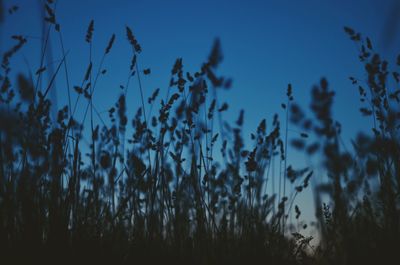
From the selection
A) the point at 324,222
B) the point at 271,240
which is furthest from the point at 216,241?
the point at 324,222

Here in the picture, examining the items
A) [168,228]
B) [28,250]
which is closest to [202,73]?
[168,228]

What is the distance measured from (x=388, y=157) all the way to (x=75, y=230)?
1649mm

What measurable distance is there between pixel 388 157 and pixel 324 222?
498 millimetres

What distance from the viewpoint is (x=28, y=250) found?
160 centimetres

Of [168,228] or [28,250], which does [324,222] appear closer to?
[168,228]

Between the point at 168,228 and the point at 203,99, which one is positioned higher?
the point at 203,99

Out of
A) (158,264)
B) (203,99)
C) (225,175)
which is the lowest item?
(158,264)

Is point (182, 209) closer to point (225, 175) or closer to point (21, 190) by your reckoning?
point (225, 175)

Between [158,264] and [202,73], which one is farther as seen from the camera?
[202,73]

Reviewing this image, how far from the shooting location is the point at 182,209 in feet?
8.84

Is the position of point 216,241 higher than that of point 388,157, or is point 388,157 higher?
point 388,157

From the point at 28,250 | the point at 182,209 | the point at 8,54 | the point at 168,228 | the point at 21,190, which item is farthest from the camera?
the point at 182,209

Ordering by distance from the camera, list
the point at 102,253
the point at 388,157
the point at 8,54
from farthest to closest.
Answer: the point at 8,54 → the point at 388,157 → the point at 102,253

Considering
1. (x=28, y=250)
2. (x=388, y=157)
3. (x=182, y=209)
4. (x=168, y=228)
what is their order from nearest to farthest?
(x=28, y=250) < (x=388, y=157) < (x=168, y=228) < (x=182, y=209)
